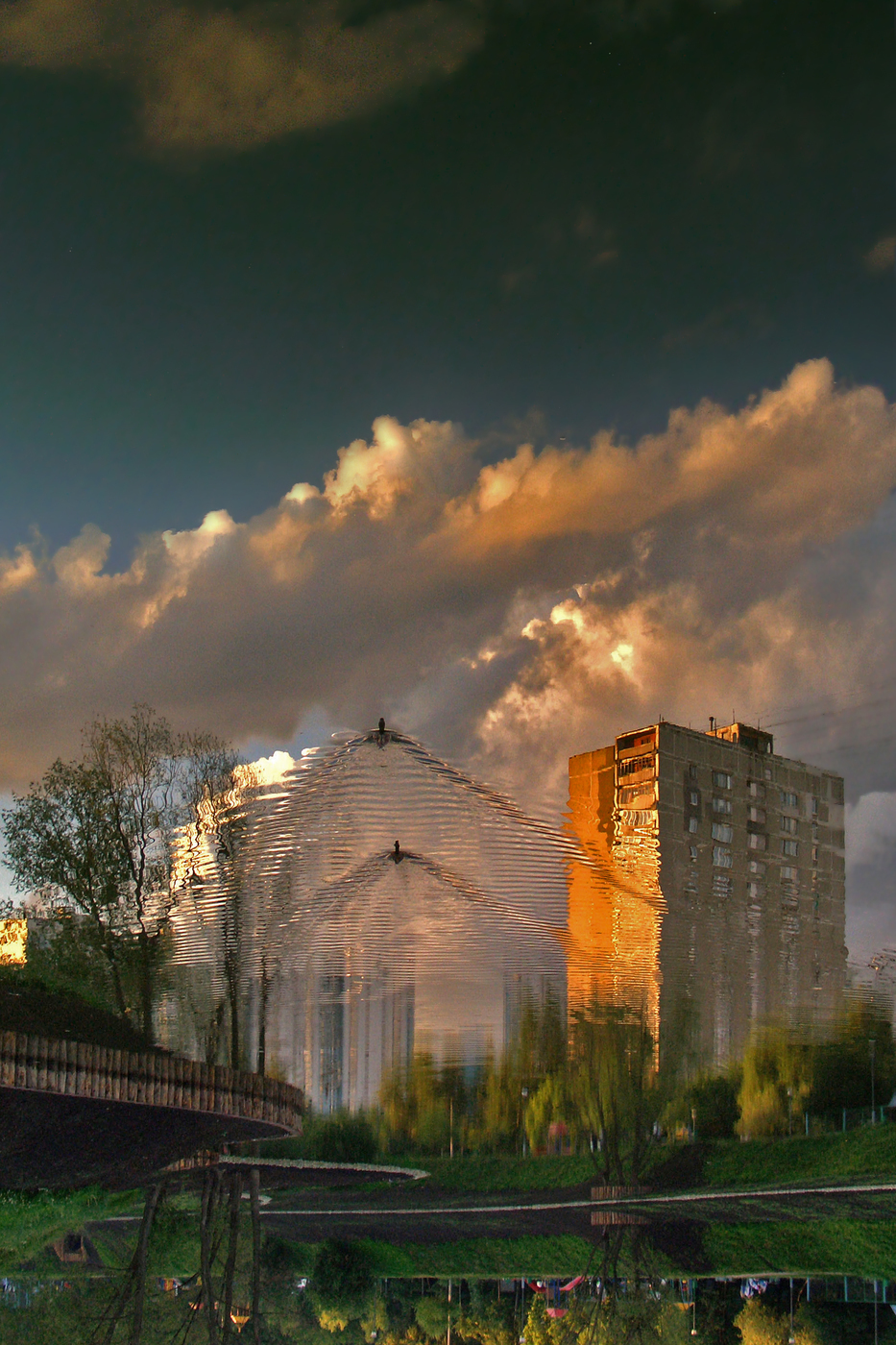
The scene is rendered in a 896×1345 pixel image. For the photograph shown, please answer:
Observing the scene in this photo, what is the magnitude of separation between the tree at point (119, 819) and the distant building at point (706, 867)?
3.50 m

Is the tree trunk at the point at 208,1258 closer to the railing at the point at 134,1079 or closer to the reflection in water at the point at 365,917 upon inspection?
the railing at the point at 134,1079

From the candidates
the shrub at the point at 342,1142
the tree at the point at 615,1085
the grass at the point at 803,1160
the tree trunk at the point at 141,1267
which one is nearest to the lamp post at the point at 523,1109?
the tree at the point at 615,1085

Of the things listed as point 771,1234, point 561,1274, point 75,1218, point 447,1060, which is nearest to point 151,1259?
point 75,1218

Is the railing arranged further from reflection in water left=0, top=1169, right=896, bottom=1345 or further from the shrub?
the shrub

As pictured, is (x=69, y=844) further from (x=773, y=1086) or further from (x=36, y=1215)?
(x=773, y=1086)

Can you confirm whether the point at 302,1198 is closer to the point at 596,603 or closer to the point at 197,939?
the point at 197,939

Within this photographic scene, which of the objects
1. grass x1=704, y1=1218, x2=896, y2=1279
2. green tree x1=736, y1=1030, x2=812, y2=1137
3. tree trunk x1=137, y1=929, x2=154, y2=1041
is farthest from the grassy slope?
grass x1=704, y1=1218, x2=896, y2=1279

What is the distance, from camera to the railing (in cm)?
858

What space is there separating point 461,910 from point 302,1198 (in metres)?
19.4

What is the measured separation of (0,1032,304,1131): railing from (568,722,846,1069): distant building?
393cm

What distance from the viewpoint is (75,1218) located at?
1290 centimetres

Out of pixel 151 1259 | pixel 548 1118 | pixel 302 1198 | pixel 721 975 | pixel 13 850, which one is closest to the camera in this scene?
pixel 13 850

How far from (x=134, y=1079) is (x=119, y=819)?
8.29 ft

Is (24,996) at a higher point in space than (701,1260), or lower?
higher
